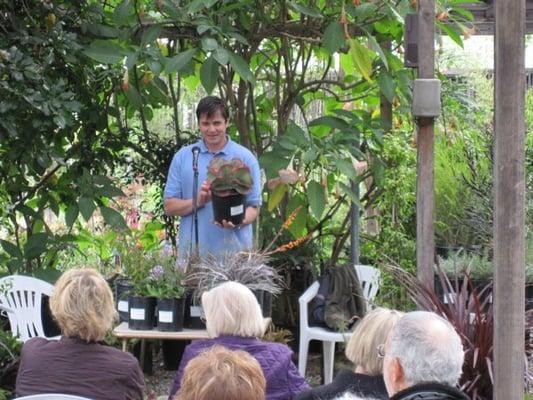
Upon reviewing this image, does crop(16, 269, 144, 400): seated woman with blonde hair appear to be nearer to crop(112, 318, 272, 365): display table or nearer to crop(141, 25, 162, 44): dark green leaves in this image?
crop(112, 318, 272, 365): display table

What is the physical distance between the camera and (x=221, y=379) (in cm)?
211

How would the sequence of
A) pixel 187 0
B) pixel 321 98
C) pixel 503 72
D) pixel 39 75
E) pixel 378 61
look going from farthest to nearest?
pixel 321 98 → pixel 378 61 → pixel 187 0 → pixel 39 75 → pixel 503 72

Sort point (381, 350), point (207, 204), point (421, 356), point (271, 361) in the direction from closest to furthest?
1. point (421, 356)
2. point (381, 350)
3. point (271, 361)
4. point (207, 204)

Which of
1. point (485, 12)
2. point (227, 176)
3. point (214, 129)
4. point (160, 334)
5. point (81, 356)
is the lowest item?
point (160, 334)

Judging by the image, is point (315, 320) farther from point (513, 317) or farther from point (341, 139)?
point (513, 317)

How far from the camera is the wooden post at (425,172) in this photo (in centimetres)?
435

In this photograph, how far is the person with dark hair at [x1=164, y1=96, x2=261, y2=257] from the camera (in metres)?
4.78

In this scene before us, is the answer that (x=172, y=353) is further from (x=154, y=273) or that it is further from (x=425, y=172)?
(x=425, y=172)

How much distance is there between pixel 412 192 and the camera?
17.9ft

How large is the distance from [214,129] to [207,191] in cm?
38

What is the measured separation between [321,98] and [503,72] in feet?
12.2

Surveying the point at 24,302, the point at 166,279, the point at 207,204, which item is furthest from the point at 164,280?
the point at 24,302

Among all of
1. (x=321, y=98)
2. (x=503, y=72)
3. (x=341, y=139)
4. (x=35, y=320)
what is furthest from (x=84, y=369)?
(x=321, y=98)

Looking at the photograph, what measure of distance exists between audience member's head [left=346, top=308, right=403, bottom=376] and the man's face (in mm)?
2290
